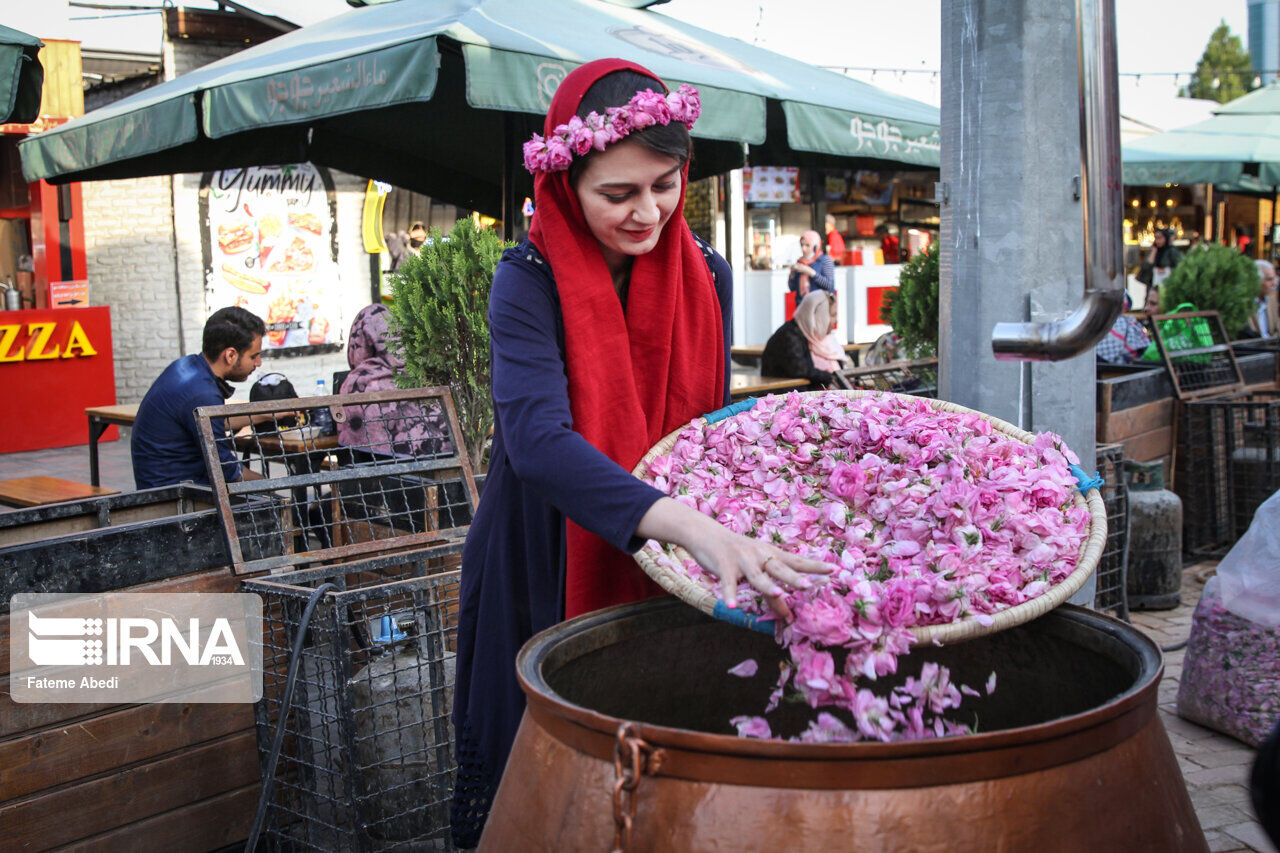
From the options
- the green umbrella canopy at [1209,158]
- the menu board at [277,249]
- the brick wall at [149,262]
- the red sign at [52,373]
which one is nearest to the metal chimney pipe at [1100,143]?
the red sign at [52,373]

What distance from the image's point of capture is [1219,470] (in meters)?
6.71

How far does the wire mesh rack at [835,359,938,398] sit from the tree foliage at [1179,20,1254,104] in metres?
45.2

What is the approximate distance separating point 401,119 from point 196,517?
426cm

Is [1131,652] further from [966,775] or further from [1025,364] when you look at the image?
[1025,364]

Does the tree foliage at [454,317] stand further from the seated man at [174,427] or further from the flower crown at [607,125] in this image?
the flower crown at [607,125]

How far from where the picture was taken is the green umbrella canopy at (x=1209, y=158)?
1148 centimetres

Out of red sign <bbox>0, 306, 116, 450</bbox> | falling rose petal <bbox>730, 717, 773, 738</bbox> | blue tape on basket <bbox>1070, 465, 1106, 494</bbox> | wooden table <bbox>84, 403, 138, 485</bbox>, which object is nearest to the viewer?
falling rose petal <bbox>730, 717, 773, 738</bbox>

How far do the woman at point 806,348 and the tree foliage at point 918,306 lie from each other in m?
0.47

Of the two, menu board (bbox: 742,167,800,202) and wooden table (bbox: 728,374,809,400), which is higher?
menu board (bbox: 742,167,800,202)

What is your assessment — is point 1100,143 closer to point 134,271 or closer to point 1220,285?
point 1220,285

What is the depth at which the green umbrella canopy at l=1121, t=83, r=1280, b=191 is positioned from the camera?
1148cm

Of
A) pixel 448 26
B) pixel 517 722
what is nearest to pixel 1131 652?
pixel 517 722

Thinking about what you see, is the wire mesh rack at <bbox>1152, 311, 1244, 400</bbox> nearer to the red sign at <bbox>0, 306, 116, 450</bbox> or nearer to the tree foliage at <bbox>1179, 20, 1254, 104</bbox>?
the red sign at <bbox>0, 306, 116, 450</bbox>

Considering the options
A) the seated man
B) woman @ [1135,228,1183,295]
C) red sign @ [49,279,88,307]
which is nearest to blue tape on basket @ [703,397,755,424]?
the seated man
